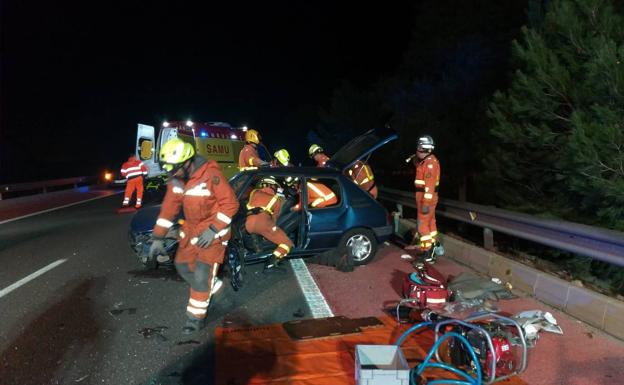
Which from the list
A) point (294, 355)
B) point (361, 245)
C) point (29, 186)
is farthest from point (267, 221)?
point (29, 186)

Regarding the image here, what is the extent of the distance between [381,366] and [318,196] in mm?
3587

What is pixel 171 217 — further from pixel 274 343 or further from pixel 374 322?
pixel 374 322

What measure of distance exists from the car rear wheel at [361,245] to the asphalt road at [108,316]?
100cm

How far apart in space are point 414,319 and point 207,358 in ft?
6.45

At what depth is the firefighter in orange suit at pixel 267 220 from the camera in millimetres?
6035

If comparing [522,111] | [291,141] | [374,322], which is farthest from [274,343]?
[291,141]

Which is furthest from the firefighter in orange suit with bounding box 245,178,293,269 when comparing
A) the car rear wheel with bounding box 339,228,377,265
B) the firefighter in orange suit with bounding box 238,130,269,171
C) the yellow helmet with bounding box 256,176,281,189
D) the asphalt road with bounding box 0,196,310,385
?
the firefighter in orange suit with bounding box 238,130,269,171

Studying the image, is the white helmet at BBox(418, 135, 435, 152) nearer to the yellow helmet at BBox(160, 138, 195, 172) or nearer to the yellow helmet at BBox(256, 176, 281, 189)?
the yellow helmet at BBox(256, 176, 281, 189)

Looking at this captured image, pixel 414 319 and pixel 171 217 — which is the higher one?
pixel 171 217

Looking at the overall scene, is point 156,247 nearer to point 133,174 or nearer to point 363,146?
point 363,146

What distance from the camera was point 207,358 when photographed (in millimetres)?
4051

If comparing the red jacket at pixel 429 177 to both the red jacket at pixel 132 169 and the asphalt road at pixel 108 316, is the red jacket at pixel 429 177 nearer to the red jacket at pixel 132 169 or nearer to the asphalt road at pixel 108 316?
the asphalt road at pixel 108 316

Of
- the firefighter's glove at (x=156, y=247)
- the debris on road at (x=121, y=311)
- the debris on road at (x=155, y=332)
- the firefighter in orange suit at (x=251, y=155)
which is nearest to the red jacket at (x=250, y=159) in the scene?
the firefighter in orange suit at (x=251, y=155)

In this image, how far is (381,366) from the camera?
3361 mm
